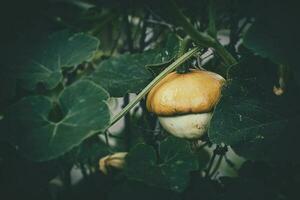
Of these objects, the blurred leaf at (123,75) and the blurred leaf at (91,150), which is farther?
the blurred leaf at (91,150)

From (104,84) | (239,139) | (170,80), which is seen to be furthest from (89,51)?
(239,139)

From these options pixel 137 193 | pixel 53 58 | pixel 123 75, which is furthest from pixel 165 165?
pixel 53 58

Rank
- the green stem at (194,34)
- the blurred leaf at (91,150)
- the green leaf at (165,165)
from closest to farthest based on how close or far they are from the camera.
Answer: the green stem at (194,34) → the green leaf at (165,165) → the blurred leaf at (91,150)

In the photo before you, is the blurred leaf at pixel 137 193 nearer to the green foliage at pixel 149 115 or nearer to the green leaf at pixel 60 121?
the green foliage at pixel 149 115

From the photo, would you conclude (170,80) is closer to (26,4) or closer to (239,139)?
(239,139)

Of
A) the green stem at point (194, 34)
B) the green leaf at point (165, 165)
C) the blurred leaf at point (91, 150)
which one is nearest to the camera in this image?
the green stem at point (194, 34)

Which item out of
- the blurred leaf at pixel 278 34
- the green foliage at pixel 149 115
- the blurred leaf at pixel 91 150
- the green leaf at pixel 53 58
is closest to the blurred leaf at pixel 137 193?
the green foliage at pixel 149 115
